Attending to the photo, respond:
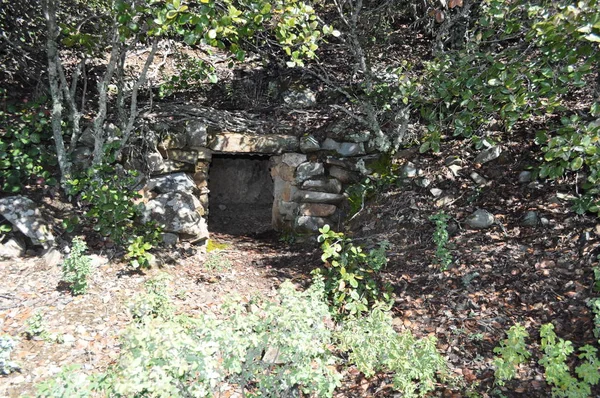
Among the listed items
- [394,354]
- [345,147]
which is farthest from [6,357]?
[345,147]

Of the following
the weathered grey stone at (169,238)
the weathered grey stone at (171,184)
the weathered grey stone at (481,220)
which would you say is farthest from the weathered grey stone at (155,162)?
the weathered grey stone at (481,220)

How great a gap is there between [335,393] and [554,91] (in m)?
2.80

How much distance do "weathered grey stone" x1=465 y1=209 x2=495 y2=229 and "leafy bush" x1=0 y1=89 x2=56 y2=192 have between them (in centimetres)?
452

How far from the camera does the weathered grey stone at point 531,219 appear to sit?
4.48m

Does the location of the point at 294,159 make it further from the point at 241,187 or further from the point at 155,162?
the point at 241,187

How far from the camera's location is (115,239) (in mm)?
4691

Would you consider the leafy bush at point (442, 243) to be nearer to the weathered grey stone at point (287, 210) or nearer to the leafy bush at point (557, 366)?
the leafy bush at point (557, 366)

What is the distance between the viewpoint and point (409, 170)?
5.36m

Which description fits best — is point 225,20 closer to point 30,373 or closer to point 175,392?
point 175,392

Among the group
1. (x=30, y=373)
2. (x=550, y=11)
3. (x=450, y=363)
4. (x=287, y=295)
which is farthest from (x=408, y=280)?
(x=30, y=373)

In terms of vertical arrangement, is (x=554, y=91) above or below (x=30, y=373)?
above

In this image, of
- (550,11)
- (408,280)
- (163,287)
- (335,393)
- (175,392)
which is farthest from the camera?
(408,280)

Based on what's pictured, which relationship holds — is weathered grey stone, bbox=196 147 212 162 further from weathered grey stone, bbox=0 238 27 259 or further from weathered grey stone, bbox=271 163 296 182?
weathered grey stone, bbox=0 238 27 259

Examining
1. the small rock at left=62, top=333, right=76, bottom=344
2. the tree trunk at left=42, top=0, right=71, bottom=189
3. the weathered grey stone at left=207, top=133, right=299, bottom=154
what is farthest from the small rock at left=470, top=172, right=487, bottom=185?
the tree trunk at left=42, top=0, right=71, bottom=189
